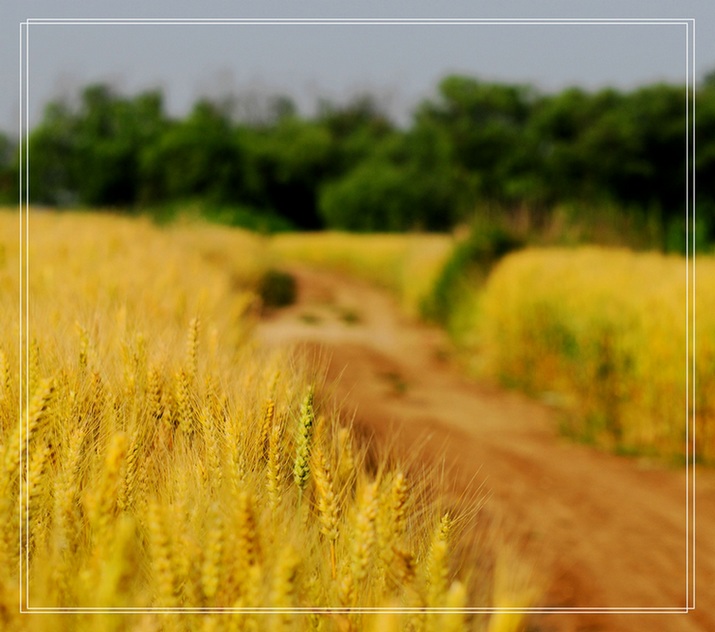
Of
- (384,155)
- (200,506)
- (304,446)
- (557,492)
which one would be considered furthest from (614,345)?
(384,155)

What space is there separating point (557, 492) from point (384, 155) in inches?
392

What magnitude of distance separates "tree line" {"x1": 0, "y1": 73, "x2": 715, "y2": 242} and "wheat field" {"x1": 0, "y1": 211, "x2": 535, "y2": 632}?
1.37 metres

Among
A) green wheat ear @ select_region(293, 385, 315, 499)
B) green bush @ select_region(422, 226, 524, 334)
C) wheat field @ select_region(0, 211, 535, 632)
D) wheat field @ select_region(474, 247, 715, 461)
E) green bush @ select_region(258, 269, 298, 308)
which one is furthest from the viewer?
green bush @ select_region(258, 269, 298, 308)

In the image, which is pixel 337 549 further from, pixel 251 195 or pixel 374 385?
pixel 251 195

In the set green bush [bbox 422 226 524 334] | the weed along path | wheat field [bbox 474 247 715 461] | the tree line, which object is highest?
the tree line

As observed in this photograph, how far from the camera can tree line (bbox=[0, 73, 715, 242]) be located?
3.99 m

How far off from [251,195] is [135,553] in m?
10.3

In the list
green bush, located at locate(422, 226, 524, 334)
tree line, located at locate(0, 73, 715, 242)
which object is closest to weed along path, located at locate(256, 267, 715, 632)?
tree line, located at locate(0, 73, 715, 242)

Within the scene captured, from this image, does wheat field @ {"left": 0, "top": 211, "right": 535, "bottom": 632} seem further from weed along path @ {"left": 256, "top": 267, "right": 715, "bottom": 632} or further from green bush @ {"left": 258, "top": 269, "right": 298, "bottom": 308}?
green bush @ {"left": 258, "top": 269, "right": 298, "bottom": 308}

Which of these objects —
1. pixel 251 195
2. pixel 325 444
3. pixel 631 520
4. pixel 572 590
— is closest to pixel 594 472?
pixel 631 520

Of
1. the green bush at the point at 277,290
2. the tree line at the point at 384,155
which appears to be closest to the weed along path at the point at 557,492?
the tree line at the point at 384,155

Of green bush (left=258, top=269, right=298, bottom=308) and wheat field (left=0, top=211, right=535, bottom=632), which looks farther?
green bush (left=258, top=269, right=298, bottom=308)

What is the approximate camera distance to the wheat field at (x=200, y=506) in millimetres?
783

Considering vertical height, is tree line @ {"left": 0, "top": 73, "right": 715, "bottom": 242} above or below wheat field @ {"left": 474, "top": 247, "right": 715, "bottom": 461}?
above
